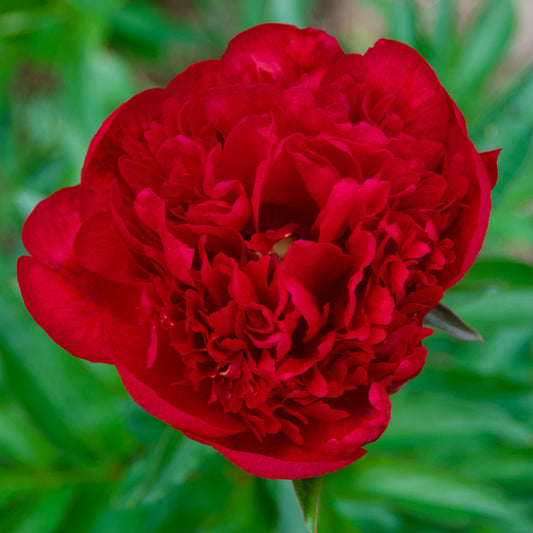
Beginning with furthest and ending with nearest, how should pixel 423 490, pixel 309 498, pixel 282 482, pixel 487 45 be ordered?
pixel 487 45, pixel 423 490, pixel 282 482, pixel 309 498

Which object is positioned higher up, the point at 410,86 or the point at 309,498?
the point at 410,86

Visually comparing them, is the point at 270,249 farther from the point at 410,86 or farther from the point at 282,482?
the point at 282,482

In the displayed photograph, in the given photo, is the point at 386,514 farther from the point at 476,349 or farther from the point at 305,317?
the point at 305,317

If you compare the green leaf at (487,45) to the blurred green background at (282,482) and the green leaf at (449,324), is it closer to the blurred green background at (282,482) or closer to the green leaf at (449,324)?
the blurred green background at (282,482)

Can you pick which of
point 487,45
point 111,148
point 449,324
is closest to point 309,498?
point 449,324

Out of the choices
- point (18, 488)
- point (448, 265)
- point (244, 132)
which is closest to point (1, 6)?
point (18, 488)

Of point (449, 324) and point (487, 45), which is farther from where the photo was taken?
point (487, 45)

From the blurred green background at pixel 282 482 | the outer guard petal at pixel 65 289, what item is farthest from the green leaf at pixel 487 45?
the outer guard petal at pixel 65 289
